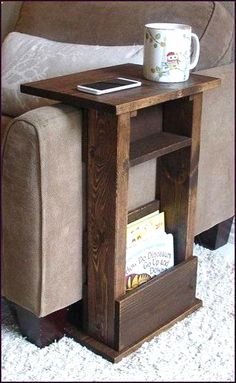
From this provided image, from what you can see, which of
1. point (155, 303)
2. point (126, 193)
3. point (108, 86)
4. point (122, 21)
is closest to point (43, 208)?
point (126, 193)

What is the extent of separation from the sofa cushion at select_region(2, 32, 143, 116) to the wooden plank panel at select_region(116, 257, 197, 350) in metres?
0.56

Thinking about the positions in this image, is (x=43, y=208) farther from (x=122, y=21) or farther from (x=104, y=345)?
(x=122, y=21)

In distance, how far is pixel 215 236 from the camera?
1.92m

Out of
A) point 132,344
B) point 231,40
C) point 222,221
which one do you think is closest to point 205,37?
point 231,40

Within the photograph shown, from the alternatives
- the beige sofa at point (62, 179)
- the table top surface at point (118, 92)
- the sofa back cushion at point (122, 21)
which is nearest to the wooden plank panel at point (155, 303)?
the beige sofa at point (62, 179)

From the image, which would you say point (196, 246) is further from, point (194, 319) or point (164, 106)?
point (164, 106)

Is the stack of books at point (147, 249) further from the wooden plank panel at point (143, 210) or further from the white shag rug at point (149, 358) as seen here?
Result: the white shag rug at point (149, 358)

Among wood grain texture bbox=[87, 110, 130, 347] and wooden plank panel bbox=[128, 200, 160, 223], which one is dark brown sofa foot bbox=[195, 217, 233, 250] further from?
wood grain texture bbox=[87, 110, 130, 347]

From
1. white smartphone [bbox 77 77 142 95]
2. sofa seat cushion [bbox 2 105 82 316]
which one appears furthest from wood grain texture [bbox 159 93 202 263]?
sofa seat cushion [bbox 2 105 82 316]

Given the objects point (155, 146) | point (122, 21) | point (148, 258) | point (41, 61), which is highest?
point (122, 21)

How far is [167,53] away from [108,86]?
149 mm

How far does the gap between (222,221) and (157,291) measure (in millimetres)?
467

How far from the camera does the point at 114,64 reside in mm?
1713

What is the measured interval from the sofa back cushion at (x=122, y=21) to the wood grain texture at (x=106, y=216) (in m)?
0.50
